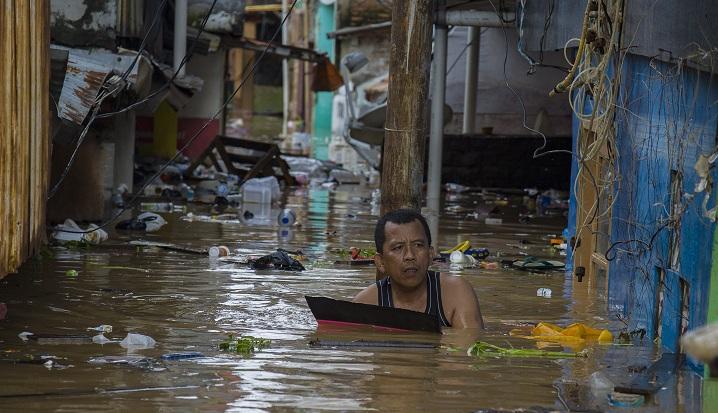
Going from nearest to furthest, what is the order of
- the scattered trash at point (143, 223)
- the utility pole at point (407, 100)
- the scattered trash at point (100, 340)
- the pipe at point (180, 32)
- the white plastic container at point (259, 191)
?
the scattered trash at point (100, 340) < the utility pole at point (407, 100) < the scattered trash at point (143, 223) < the pipe at point (180, 32) < the white plastic container at point (259, 191)

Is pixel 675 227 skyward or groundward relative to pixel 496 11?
groundward

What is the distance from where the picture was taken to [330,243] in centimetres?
1466

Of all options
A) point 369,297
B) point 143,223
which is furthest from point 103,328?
point 143,223

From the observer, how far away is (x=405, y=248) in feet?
24.2

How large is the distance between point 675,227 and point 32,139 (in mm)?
4455

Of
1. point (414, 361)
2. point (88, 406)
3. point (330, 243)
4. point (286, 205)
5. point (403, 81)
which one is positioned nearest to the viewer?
point (88, 406)

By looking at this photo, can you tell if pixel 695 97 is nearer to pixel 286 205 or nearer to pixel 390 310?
pixel 390 310

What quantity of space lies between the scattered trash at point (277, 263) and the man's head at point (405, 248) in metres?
4.68

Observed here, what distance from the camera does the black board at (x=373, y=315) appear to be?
7523mm

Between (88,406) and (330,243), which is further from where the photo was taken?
(330,243)

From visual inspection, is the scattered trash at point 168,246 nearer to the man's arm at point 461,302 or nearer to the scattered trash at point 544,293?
the scattered trash at point 544,293

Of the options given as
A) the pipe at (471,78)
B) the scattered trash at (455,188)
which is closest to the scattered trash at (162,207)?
the scattered trash at (455,188)

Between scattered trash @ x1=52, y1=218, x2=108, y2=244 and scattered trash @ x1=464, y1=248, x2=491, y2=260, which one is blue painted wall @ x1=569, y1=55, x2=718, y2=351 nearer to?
scattered trash @ x1=464, y1=248, x2=491, y2=260

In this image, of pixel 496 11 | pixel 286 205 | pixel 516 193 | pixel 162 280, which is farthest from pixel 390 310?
pixel 516 193
